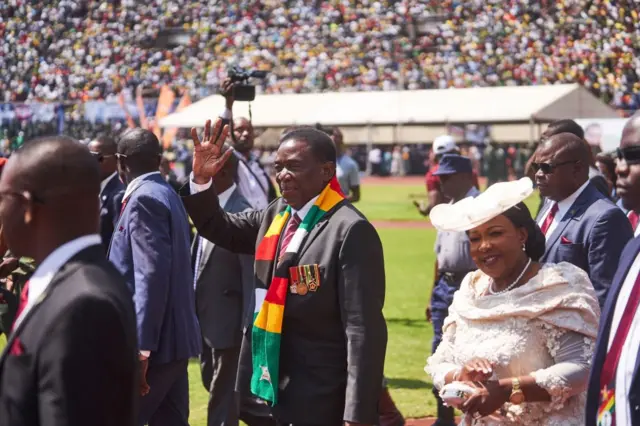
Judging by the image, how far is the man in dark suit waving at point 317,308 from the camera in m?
4.43

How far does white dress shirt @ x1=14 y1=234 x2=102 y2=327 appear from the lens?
8.32 feet

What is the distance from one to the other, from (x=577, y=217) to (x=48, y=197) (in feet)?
11.1

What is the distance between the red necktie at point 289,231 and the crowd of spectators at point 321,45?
113 feet

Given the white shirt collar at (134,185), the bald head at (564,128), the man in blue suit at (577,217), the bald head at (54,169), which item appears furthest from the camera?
the bald head at (564,128)

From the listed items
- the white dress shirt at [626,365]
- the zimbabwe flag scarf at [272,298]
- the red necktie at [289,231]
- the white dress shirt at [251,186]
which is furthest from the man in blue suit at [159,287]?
the white dress shirt at [626,365]

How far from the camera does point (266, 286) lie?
15.5ft

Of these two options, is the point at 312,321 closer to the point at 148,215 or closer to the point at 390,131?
the point at 148,215

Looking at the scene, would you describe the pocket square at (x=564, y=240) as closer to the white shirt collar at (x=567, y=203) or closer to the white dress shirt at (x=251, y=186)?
the white shirt collar at (x=567, y=203)

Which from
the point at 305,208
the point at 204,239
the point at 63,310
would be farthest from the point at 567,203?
the point at 63,310

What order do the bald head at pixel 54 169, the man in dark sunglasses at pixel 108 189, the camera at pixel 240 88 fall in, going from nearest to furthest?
1. the bald head at pixel 54 169
2. the man in dark sunglasses at pixel 108 189
3. the camera at pixel 240 88

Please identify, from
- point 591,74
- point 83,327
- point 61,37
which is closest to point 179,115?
point 591,74

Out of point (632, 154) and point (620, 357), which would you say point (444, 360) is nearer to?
point (632, 154)

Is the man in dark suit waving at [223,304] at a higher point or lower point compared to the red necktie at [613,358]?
lower

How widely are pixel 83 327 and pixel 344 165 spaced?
954 centimetres
